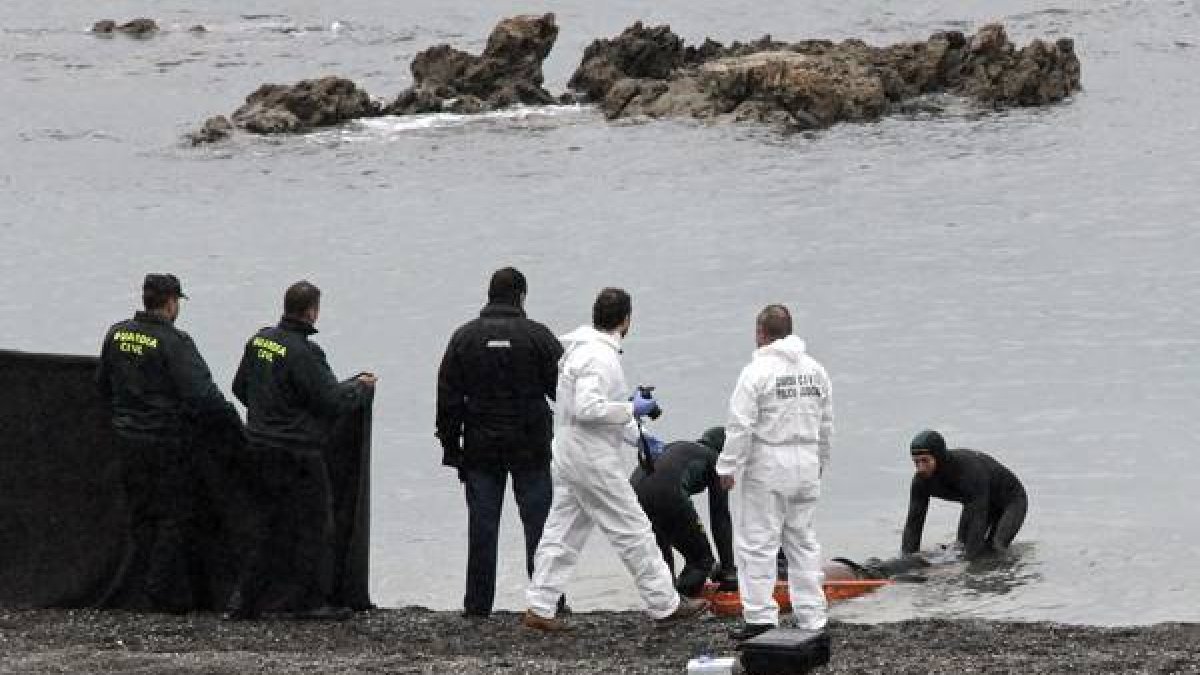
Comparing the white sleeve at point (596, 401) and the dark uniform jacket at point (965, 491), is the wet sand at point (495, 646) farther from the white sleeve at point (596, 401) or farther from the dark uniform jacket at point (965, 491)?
the dark uniform jacket at point (965, 491)

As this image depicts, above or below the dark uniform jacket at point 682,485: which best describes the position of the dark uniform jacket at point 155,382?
above

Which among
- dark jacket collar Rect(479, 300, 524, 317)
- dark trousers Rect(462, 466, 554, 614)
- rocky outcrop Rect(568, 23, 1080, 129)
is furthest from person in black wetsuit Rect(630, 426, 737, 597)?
rocky outcrop Rect(568, 23, 1080, 129)

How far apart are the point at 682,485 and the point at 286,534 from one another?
2786 mm

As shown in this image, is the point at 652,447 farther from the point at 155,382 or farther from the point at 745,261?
the point at 745,261

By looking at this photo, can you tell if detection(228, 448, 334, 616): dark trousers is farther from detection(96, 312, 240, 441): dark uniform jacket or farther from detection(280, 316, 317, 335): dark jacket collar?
detection(280, 316, 317, 335): dark jacket collar

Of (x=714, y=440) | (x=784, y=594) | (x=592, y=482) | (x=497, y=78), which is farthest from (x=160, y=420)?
(x=497, y=78)

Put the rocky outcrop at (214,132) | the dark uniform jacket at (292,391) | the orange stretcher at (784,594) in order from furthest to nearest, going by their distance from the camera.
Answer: the rocky outcrop at (214,132), the orange stretcher at (784,594), the dark uniform jacket at (292,391)

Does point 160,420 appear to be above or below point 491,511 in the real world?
above

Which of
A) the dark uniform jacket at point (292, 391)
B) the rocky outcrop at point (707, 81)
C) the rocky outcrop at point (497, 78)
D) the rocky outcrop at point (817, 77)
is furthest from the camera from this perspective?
the rocky outcrop at point (497, 78)

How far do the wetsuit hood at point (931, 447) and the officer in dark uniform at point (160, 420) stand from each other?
5654 mm

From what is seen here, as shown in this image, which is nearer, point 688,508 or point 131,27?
point 688,508

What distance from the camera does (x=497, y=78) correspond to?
53.0m

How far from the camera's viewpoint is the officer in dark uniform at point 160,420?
13.1 meters

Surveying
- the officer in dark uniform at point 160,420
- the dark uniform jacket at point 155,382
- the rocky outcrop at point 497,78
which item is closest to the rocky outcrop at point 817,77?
the rocky outcrop at point 497,78
